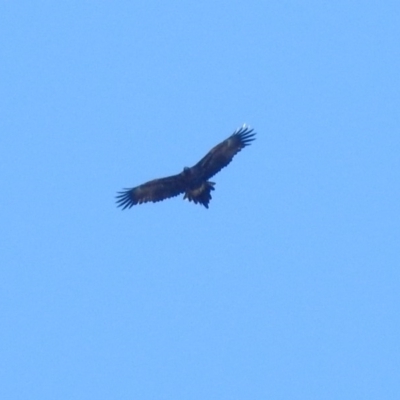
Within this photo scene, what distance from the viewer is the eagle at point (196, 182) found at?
112ft

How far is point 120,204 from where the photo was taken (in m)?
35.7

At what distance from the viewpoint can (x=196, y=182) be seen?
113 ft

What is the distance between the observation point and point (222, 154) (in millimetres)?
34844

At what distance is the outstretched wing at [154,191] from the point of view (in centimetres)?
3488

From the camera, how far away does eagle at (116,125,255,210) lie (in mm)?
34281

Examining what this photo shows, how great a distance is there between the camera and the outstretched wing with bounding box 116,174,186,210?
34875mm

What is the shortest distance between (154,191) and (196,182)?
1.53 meters

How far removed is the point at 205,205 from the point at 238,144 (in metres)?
1.97

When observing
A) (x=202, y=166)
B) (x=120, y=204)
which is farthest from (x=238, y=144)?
(x=120, y=204)

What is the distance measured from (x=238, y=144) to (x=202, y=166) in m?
1.10

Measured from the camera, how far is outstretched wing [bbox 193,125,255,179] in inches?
1362

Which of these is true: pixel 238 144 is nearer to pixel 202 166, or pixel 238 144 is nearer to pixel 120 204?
pixel 202 166

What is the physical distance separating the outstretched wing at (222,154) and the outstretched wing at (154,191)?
0.60m

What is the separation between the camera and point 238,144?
115 feet
